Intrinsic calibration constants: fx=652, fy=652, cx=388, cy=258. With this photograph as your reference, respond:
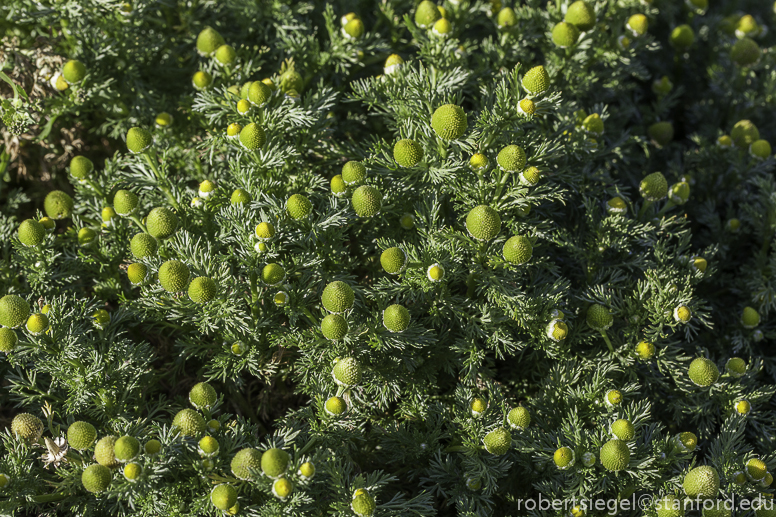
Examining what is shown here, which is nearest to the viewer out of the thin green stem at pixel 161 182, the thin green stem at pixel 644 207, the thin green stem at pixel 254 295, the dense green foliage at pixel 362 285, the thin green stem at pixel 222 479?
the thin green stem at pixel 222 479

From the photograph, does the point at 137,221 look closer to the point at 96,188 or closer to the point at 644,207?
the point at 96,188

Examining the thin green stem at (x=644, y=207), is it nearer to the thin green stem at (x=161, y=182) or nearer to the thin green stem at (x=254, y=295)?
A: the thin green stem at (x=254, y=295)

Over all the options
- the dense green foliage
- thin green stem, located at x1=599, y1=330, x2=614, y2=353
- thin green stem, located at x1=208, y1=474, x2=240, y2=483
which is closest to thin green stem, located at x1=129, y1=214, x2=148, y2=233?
the dense green foliage

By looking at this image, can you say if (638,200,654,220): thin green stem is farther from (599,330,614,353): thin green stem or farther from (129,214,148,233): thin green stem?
(129,214,148,233): thin green stem

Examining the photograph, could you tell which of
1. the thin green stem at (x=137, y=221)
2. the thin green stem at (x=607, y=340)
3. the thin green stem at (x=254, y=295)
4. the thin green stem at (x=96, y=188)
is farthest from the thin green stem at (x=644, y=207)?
the thin green stem at (x=96, y=188)

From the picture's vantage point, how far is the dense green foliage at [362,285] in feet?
7.55

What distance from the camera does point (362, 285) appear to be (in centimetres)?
279

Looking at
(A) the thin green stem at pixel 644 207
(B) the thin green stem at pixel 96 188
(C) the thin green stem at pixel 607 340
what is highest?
(B) the thin green stem at pixel 96 188

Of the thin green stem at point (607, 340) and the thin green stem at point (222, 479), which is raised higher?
the thin green stem at point (222, 479)

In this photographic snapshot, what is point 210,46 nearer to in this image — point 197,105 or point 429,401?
point 197,105

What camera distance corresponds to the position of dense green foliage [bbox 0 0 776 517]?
7.55ft

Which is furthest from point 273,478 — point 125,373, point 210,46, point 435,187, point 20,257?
point 210,46

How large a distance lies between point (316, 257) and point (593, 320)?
3.75 ft

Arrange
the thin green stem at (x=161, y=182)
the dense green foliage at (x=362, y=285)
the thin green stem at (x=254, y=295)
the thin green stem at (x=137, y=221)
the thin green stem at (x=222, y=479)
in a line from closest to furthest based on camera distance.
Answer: the thin green stem at (x=222, y=479) → the dense green foliage at (x=362, y=285) → the thin green stem at (x=254, y=295) → the thin green stem at (x=137, y=221) → the thin green stem at (x=161, y=182)
